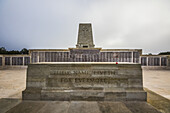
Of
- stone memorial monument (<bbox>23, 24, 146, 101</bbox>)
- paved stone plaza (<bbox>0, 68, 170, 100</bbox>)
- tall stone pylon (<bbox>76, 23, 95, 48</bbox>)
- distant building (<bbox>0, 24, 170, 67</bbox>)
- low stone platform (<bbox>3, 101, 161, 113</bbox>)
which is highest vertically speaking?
tall stone pylon (<bbox>76, 23, 95, 48</bbox>)

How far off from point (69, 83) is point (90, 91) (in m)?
0.84

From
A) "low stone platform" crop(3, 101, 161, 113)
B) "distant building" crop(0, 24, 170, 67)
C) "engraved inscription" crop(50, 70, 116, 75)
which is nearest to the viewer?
"low stone platform" crop(3, 101, 161, 113)

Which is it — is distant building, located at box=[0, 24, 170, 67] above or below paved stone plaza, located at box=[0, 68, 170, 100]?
above

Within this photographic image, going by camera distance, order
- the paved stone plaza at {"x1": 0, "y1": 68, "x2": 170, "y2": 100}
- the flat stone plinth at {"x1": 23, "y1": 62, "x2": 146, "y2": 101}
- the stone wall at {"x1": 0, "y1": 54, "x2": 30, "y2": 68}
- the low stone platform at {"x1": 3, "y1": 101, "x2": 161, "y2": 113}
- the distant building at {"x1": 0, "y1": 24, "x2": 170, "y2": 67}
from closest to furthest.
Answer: the low stone platform at {"x1": 3, "y1": 101, "x2": 161, "y2": 113} < the flat stone plinth at {"x1": 23, "y1": 62, "x2": 146, "y2": 101} < the paved stone plaza at {"x1": 0, "y1": 68, "x2": 170, "y2": 100} < the distant building at {"x1": 0, "y1": 24, "x2": 170, "y2": 67} < the stone wall at {"x1": 0, "y1": 54, "x2": 30, "y2": 68}

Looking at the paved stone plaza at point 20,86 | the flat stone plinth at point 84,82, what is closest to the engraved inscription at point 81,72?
the flat stone plinth at point 84,82

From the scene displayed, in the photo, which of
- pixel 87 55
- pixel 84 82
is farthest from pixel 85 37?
pixel 84 82

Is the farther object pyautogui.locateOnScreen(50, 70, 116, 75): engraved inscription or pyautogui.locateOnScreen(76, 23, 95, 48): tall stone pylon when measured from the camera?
pyautogui.locateOnScreen(76, 23, 95, 48): tall stone pylon

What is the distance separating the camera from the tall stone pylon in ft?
48.8

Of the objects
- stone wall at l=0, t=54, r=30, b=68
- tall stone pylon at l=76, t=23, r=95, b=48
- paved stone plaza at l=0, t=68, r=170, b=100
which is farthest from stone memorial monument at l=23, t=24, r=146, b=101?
stone wall at l=0, t=54, r=30, b=68

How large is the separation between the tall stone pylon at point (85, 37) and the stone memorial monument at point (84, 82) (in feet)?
39.1

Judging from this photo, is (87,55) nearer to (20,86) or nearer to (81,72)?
(20,86)

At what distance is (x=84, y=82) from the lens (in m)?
3.12

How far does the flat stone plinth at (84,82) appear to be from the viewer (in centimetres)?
297

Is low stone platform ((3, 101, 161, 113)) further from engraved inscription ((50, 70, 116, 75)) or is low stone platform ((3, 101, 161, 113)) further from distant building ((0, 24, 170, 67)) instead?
distant building ((0, 24, 170, 67))
